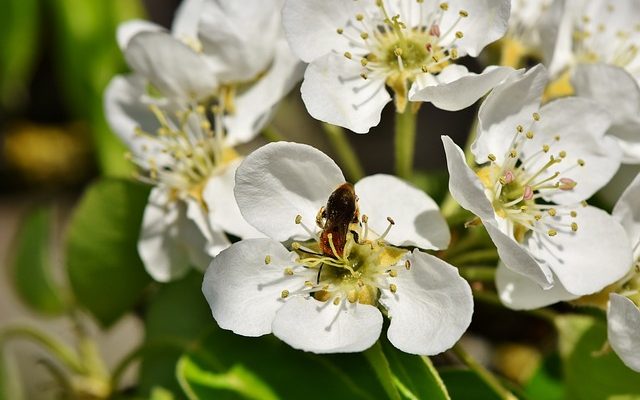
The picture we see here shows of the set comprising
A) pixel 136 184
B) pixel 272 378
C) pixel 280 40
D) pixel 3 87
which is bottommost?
pixel 3 87

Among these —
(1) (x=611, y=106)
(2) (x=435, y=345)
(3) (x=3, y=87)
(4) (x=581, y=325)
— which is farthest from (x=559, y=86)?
(3) (x=3, y=87)

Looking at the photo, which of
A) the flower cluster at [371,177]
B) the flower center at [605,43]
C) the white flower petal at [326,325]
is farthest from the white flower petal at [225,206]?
the flower center at [605,43]

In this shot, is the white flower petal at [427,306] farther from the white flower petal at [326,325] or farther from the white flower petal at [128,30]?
the white flower petal at [128,30]

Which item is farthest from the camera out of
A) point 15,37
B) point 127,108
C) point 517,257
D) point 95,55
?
Answer: point 15,37

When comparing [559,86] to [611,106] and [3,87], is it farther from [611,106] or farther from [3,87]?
[3,87]

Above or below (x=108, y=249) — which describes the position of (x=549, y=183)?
→ above

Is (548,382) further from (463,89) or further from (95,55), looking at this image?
(95,55)

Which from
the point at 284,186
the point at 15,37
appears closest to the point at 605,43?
the point at 284,186
